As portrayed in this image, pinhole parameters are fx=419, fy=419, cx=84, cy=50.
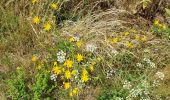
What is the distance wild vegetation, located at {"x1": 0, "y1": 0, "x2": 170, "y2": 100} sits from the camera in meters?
3.89

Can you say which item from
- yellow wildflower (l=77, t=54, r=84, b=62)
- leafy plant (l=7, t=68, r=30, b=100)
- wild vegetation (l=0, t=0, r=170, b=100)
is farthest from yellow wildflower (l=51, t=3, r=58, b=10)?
leafy plant (l=7, t=68, r=30, b=100)

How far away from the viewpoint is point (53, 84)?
4000mm

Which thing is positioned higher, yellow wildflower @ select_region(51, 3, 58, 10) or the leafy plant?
yellow wildflower @ select_region(51, 3, 58, 10)

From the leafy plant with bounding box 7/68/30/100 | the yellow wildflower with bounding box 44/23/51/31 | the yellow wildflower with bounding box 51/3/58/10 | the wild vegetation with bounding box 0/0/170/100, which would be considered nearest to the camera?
the leafy plant with bounding box 7/68/30/100

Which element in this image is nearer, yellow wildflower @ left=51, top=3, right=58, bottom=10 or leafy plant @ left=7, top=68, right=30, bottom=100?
leafy plant @ left=7, top=68, right=30, bottom=100

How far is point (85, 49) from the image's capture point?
4.17m

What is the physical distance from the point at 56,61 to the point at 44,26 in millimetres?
445

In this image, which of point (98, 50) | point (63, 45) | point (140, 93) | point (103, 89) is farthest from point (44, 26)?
point (140, 93)

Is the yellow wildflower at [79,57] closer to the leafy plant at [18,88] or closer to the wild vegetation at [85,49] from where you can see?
the wild vegetation at [85,49]

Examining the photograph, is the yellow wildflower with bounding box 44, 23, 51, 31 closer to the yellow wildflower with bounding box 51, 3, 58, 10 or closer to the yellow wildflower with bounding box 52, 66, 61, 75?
the yellow wildflower with bounding box 51, 3, 58, 10

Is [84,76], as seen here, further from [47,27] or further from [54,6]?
[54,6]

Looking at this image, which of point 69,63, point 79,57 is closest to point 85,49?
point 79,57

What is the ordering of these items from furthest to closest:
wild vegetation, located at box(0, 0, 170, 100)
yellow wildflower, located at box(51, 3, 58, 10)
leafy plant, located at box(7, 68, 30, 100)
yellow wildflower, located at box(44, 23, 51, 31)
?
1. yellow wildflower, located at box(51, 3, 58, 10)
2. yellow wildflower, located at box(44, 23, 51, 31)
3. wild vegetation, located at box(0, 0, 170, 100)
4. leafy plant, located at box(7, 68, 30, 100)

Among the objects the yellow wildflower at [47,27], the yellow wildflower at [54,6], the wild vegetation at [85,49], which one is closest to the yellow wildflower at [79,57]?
the wild vegetation at [85,49]
